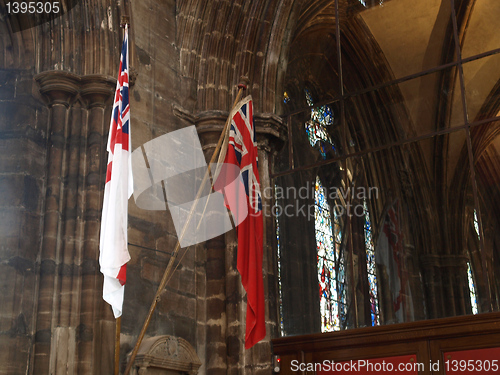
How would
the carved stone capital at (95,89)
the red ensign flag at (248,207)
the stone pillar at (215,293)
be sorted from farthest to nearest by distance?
the stone pillar at (215,293) < the carved stone capital at (95,89) < the red ensign flag at (248,207)

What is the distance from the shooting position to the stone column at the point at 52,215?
270 inches

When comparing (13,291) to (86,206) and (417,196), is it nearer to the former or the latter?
(86,206)

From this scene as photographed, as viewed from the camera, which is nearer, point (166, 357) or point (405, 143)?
point (166, 357)

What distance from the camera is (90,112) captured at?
788 cm

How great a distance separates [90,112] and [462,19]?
7.35 meters

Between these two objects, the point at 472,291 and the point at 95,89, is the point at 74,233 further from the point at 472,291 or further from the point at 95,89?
A: the point at 472,291

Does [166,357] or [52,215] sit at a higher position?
[52,215]

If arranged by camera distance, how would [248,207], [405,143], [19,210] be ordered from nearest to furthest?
[19,210], [248,207], [405,143]

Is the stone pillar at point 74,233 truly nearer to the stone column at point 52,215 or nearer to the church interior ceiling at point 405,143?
the stone column at point 52,215

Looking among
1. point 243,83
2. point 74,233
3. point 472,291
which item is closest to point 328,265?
point 472,291

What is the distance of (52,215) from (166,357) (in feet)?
6.07

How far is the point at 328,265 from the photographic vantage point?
13.7 metres

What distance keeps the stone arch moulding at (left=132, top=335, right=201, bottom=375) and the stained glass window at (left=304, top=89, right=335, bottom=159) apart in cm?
670

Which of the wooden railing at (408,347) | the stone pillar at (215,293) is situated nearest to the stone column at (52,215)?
the stone pillar at (215,293)
